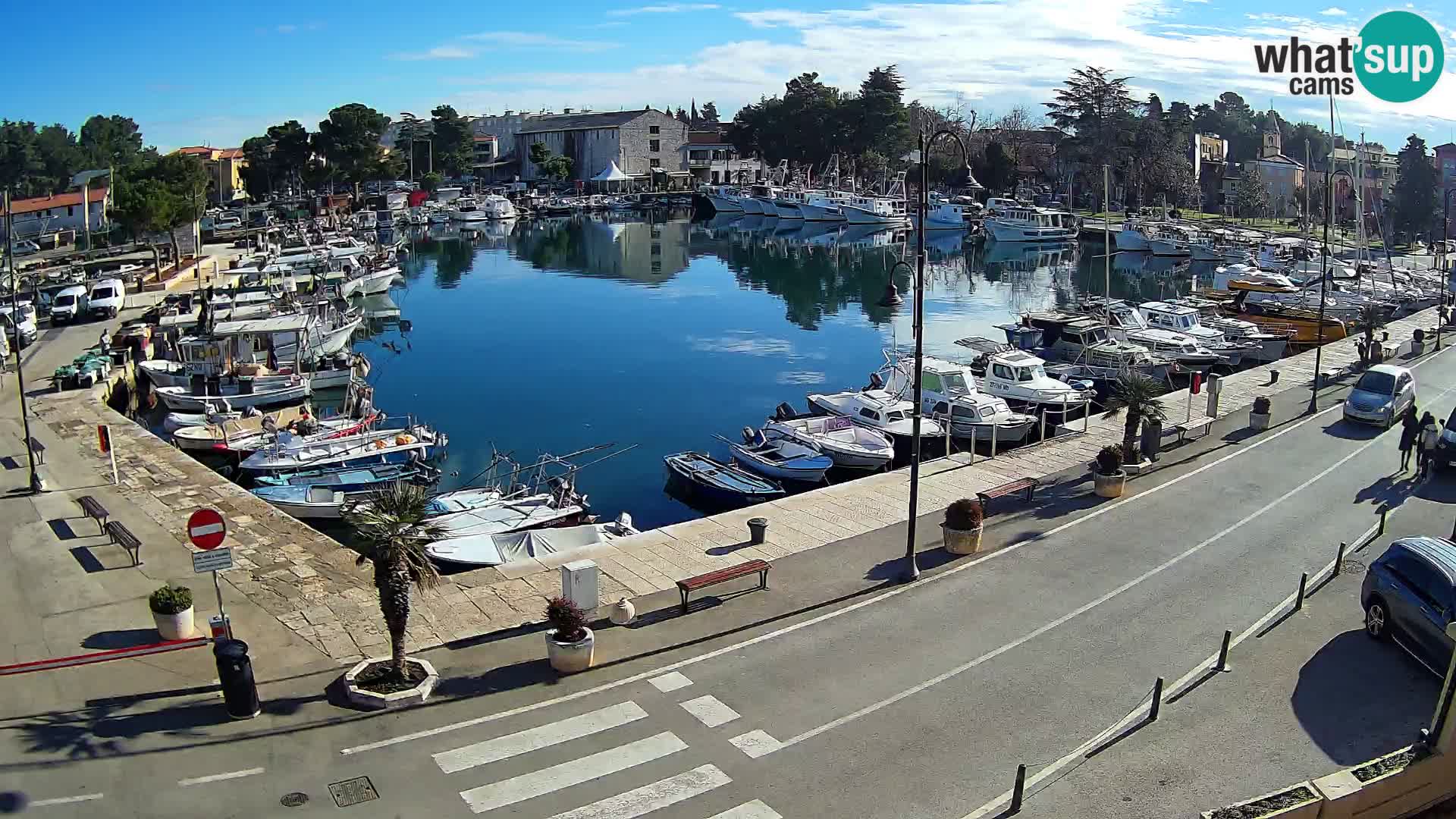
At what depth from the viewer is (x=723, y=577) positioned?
60.4 ft

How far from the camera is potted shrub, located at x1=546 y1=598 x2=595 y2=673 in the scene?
15445 millimetres

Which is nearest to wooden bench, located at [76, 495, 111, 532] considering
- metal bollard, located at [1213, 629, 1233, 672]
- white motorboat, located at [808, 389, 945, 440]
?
metal bollard, located at [1213, 629, 1233, 672]

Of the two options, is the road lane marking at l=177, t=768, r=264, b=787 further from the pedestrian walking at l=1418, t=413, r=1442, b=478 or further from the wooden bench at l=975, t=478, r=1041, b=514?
the pedestrian walking at l=1418, t=413, r=1442, b=478

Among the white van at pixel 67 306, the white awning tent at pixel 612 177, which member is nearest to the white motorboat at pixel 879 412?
the white van at pixel 67 306

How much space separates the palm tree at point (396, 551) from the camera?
14.7 metres

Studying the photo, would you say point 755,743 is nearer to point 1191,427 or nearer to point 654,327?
point 1191,427

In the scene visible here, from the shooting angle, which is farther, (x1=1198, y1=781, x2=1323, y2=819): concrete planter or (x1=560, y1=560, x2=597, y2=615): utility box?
(x1=560, y1=560, x2=597, y2=615): utility box

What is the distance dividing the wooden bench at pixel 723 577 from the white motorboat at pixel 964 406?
53.7ft

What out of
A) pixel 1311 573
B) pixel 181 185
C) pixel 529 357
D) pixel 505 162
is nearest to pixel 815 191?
pixel 505 162

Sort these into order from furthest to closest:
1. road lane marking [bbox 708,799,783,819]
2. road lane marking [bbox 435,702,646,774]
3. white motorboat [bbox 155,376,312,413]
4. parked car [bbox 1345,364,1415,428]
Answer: white motorboat [bbox 155,376,312,413] → parked car [bbox 1345,364,1415,428] → road lane marking [bbox 435,702,646,774] → road lane marking [bbox 708,799,783,819]

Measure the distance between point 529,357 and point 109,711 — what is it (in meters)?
42.4

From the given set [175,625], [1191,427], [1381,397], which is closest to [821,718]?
[175,625]

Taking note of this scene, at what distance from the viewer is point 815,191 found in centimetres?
13675

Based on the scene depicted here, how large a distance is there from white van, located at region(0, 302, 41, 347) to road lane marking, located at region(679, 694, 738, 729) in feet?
137
